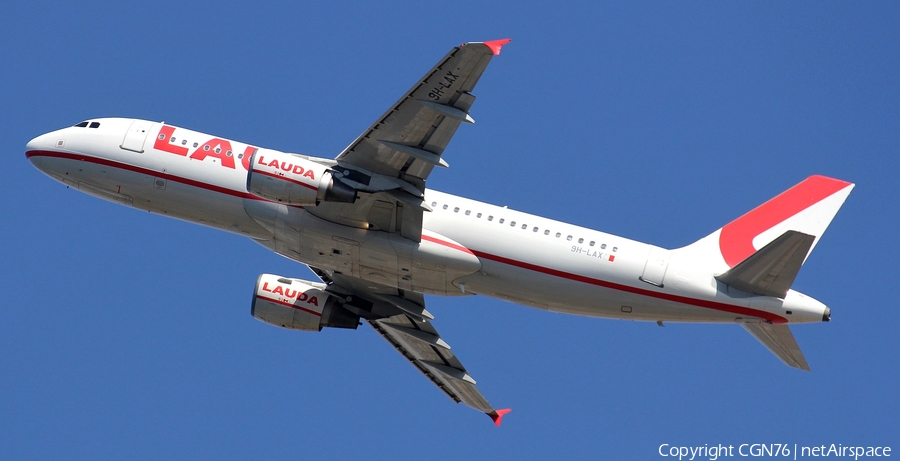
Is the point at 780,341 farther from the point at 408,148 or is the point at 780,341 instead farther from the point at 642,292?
the point at 408,148

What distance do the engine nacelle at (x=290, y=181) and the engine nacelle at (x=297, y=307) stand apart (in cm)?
872

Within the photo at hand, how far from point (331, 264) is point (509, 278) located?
22.2 feet

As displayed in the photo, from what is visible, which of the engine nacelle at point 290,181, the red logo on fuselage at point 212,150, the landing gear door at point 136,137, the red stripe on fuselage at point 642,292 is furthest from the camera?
the landing gear door at point 136,137

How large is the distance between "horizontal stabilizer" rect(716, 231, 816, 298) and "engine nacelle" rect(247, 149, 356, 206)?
1416 centimetres

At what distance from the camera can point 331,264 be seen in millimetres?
40656

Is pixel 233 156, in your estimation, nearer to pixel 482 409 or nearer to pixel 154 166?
A: pixel 154 166

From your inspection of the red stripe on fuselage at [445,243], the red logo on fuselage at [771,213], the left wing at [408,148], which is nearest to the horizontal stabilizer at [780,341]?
the red logo on fuselage at [771,213]

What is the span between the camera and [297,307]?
45.1 meters

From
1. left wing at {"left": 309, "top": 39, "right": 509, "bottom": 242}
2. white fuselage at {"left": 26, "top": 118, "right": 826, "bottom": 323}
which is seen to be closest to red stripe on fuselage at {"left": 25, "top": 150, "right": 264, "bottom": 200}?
white fuselage at {"left": 26, "top": 118, "right": 826, "bottom": 323}

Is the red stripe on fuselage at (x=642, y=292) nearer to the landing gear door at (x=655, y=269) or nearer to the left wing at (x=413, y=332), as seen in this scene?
the landing gear door at (x=655, y=269)

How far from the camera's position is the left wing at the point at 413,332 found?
4497 cm

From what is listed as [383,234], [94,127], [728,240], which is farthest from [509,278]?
[94,127]

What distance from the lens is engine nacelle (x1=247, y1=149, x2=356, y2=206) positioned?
122 ft

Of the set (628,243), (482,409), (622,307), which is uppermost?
(628,243)
